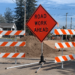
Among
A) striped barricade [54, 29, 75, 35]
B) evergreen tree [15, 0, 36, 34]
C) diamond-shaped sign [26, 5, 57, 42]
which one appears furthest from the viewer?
evergreen tree [15, 0, 36, 34]

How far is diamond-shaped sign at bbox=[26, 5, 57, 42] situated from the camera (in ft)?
25.4

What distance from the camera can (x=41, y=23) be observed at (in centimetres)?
781

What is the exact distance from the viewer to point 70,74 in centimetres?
625

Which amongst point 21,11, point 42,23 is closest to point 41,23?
point 42,23

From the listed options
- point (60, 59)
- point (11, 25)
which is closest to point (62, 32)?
point (60, 59)

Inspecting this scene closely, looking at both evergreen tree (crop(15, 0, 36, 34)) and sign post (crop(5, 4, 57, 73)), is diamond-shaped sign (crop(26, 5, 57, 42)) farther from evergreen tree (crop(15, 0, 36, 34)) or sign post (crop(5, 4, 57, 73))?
evergreen tree (crop(15, 0, 36, 34))

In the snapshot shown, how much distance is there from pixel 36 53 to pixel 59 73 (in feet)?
20.5

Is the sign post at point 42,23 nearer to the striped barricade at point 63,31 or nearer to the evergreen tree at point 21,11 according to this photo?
the striped barricade at point 63,31

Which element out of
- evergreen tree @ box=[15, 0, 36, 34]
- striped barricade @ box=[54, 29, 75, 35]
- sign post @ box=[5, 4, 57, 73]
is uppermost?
evergreen tree @ box=[15, 0, 36, 34]

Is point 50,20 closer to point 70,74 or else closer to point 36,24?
point 36,24

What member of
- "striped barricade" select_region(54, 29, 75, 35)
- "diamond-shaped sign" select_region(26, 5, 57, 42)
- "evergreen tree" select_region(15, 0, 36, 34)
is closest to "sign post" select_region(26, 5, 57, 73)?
"diamond-shaped sign" select_region(26, 5, 57, 42)

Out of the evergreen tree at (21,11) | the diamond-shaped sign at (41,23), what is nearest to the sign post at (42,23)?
the diamond-shaped sign at (41,23)

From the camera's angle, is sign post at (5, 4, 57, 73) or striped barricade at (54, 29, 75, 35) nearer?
striped barricade at (54, 29, 75, 35)

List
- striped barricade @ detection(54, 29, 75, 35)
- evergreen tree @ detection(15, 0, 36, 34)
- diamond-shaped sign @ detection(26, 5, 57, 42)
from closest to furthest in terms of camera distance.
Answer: striped barricade @ detection(54, 29, 75, 35) → diamond-shaped sign @ detection(26, 5, 57, 42) → evergreen tree @ detection(15, 0, 36, 34)
